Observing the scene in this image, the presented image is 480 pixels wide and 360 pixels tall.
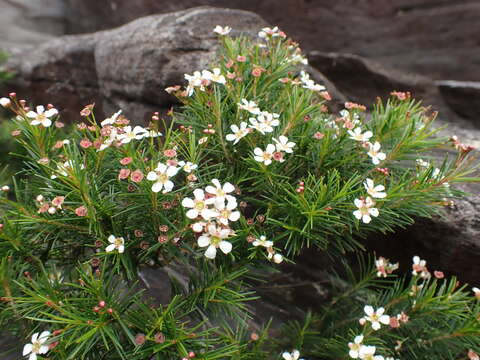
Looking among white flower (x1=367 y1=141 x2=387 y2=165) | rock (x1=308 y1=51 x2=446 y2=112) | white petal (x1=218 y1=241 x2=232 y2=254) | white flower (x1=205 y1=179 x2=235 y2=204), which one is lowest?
rock (x1=308 y1=51 x2=446 y2=112)

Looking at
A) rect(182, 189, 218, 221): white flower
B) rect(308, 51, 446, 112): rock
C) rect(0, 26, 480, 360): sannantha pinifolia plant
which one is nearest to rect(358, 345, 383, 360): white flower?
rect(0, 26, 480, 360): sannantha pinifolia plant

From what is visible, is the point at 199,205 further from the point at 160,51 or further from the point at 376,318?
the point at 160,51

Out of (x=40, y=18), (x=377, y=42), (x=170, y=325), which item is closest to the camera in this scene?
(x=170, y=325)

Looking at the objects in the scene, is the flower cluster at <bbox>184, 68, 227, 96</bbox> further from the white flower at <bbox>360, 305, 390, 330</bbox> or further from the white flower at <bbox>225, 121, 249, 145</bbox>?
the white flower at <bbox>360, 305, 390, 330</bbox>

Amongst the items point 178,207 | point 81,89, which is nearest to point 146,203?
point 178,207

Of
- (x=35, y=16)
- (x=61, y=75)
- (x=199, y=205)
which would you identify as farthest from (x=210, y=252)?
(x=35, y=16)

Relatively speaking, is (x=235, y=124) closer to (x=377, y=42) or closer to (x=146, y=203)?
(x=146, y=203)
